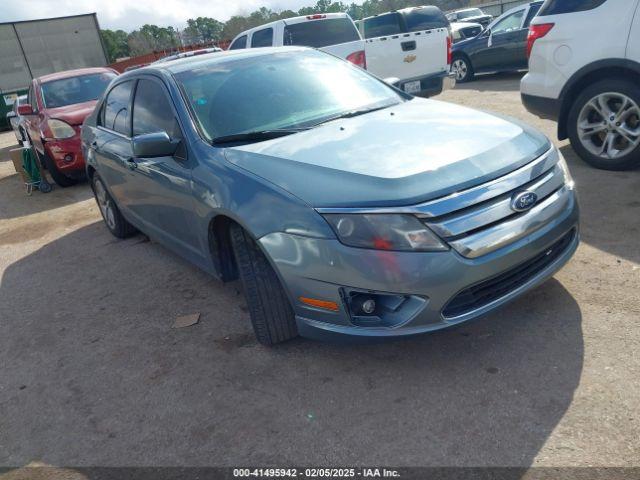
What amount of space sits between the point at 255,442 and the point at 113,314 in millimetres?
2046

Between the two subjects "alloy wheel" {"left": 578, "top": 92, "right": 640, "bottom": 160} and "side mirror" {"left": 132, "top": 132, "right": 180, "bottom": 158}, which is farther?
"alloy wheel" {"left": 578, "top": 92, "right": 640, "bottom": 160}

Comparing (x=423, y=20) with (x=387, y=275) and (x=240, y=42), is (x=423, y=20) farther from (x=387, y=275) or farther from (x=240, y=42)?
(x=387, y=275)

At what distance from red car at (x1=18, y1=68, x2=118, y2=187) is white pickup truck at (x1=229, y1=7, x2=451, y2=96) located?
9.72 feet

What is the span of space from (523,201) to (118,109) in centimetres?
369

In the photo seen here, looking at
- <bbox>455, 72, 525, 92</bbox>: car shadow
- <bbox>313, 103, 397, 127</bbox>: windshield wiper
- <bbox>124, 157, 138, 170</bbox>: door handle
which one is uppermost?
<bbox>313, 103, 397, 127</bbox>: windshield wiper

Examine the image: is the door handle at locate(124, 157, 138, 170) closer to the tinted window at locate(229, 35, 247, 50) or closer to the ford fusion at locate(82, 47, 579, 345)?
the ford fusion at locate(82, 47, 579, 345)

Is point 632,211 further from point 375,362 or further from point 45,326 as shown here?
point 45,326

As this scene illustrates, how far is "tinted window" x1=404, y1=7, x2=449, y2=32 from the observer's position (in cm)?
1111

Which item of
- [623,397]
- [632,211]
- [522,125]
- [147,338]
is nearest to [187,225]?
[147,338]

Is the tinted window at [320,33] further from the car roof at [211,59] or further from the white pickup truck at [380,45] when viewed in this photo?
the car roof at [211,59]

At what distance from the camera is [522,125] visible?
3.30 metres

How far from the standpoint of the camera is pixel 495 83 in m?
12.2

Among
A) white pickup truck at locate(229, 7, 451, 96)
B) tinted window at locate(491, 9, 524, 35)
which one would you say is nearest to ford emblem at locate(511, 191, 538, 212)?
white pickup truck at locate(229, 7, 451, 96)

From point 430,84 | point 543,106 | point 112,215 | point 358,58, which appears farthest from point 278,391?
point 430,84
